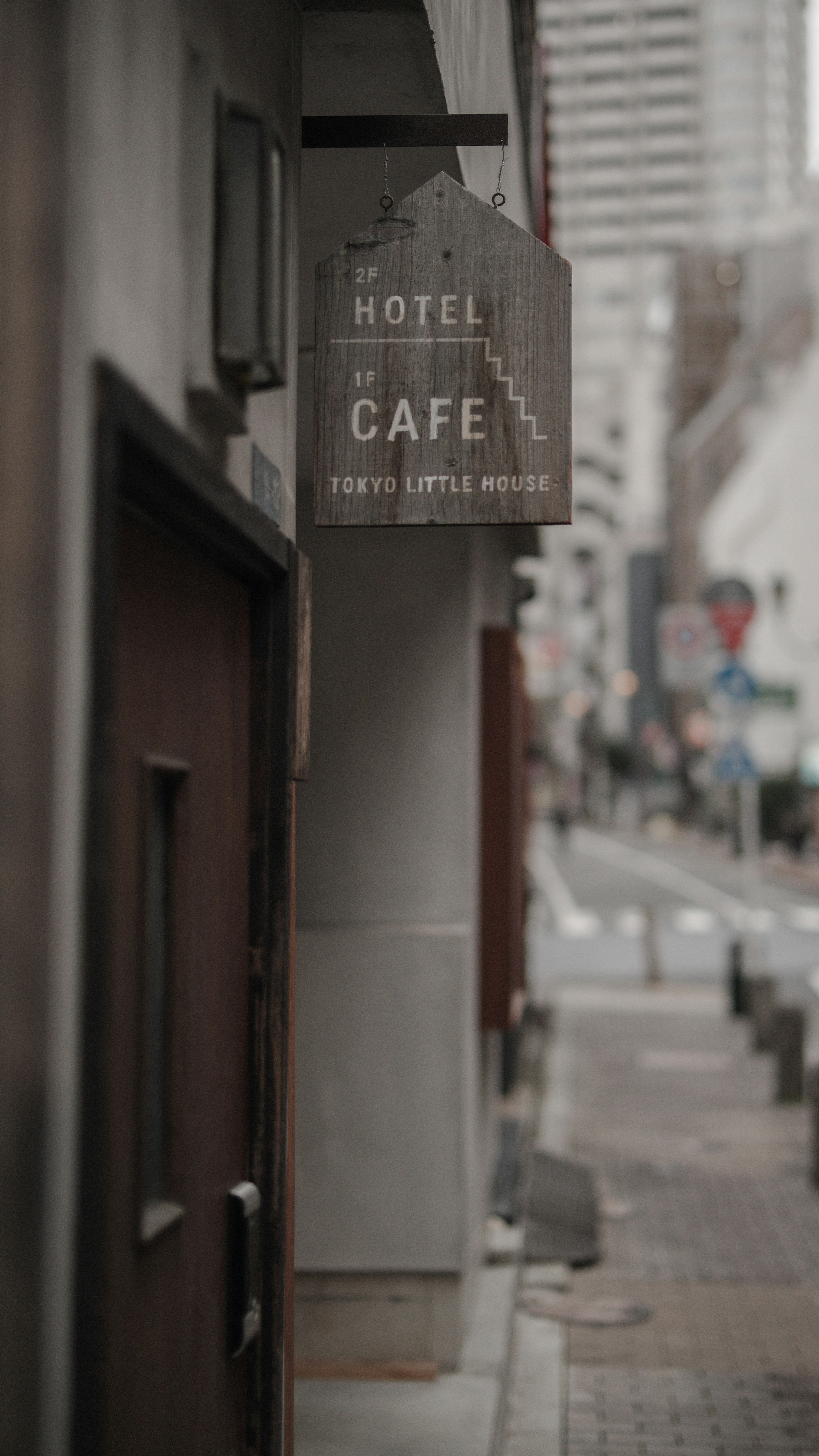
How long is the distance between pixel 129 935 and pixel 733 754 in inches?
611

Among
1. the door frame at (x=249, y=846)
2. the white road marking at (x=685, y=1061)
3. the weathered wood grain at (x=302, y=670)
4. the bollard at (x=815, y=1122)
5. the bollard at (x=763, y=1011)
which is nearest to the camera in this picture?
the door frame at (x=249, y=846)

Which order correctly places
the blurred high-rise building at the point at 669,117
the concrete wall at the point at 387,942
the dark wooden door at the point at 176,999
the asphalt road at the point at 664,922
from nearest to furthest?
Answer: the dark wooden door at the point at 176,999, the concrete wall at the point at 387,942, the asphalt road at the point at 664,922, the blurred high-rise building at the point at 669,117

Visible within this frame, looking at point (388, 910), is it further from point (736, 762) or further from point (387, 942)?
point (736, 762)

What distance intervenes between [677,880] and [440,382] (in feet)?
121

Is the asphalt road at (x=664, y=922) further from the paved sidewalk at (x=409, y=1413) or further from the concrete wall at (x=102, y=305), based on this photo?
the concrete wall at (x=102, y=305)

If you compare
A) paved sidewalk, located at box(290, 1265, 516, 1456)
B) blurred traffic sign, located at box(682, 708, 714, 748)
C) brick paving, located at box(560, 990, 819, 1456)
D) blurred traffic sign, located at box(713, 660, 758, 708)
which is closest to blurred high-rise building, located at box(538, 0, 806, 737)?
blurred traffic sign, located at box(682, 708, 714, 748)

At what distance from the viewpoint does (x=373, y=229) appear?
145 inches

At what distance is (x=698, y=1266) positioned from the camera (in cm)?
805

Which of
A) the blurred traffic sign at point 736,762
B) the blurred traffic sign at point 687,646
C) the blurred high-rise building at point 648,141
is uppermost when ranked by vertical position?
the blurred high-rise building at point 648,141

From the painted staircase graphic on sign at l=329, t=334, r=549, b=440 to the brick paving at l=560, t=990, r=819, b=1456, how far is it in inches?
154

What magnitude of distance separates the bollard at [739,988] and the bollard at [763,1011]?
0.90 m

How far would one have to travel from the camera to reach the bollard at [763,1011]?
14820 mm

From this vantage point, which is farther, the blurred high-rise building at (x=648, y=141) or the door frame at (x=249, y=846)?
the blurred high-rise building at (x=648, y=141)

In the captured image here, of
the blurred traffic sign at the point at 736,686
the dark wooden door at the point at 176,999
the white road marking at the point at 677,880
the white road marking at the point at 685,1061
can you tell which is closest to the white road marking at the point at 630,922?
the white road marking at the point at 677,880
